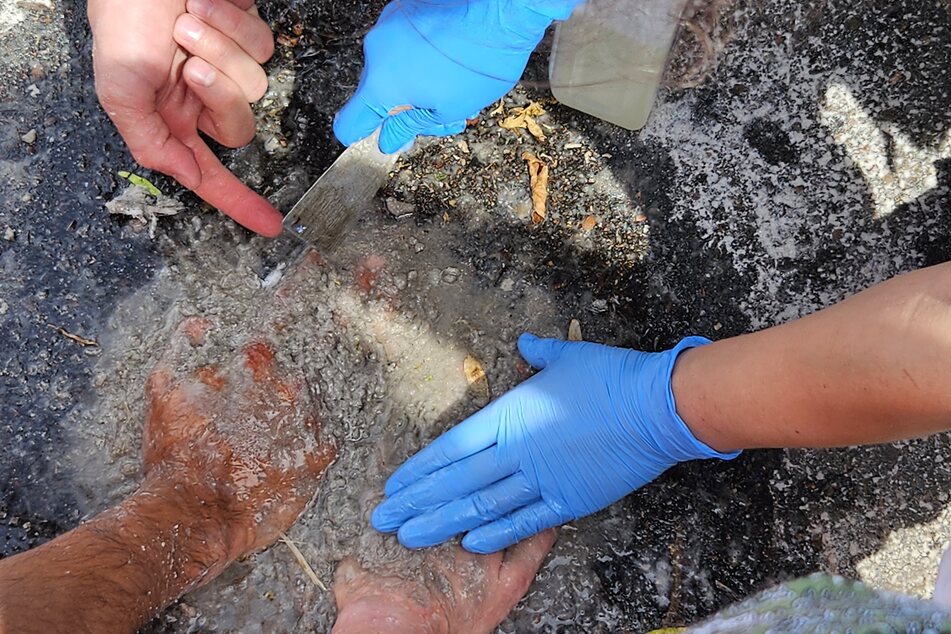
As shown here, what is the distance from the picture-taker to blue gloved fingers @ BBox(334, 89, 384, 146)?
1476 mm

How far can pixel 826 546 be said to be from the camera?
1.44 meters

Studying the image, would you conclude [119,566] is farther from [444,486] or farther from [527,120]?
[527,120]

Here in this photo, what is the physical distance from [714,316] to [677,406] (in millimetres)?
326

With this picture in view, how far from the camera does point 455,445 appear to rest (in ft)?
4.84

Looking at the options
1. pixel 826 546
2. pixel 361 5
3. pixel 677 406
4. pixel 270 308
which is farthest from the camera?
pixel 361 5

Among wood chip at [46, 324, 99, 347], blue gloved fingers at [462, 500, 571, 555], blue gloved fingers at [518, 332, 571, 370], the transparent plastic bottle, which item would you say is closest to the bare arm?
wood chip at [46, 324, 99, 347]

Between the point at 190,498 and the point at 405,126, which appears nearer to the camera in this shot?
the point at 190,498

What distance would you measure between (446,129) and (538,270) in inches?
16.3

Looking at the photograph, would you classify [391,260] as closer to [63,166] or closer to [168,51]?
[168,51]

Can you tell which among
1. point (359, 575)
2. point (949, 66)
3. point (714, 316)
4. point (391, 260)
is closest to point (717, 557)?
point (714, 316)

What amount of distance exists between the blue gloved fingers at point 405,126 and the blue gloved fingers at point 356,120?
0.03 meters

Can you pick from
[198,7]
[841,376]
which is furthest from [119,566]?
[841,376]

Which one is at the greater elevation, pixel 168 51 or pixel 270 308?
pixel 168 51

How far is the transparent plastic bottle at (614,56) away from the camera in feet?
5.36
